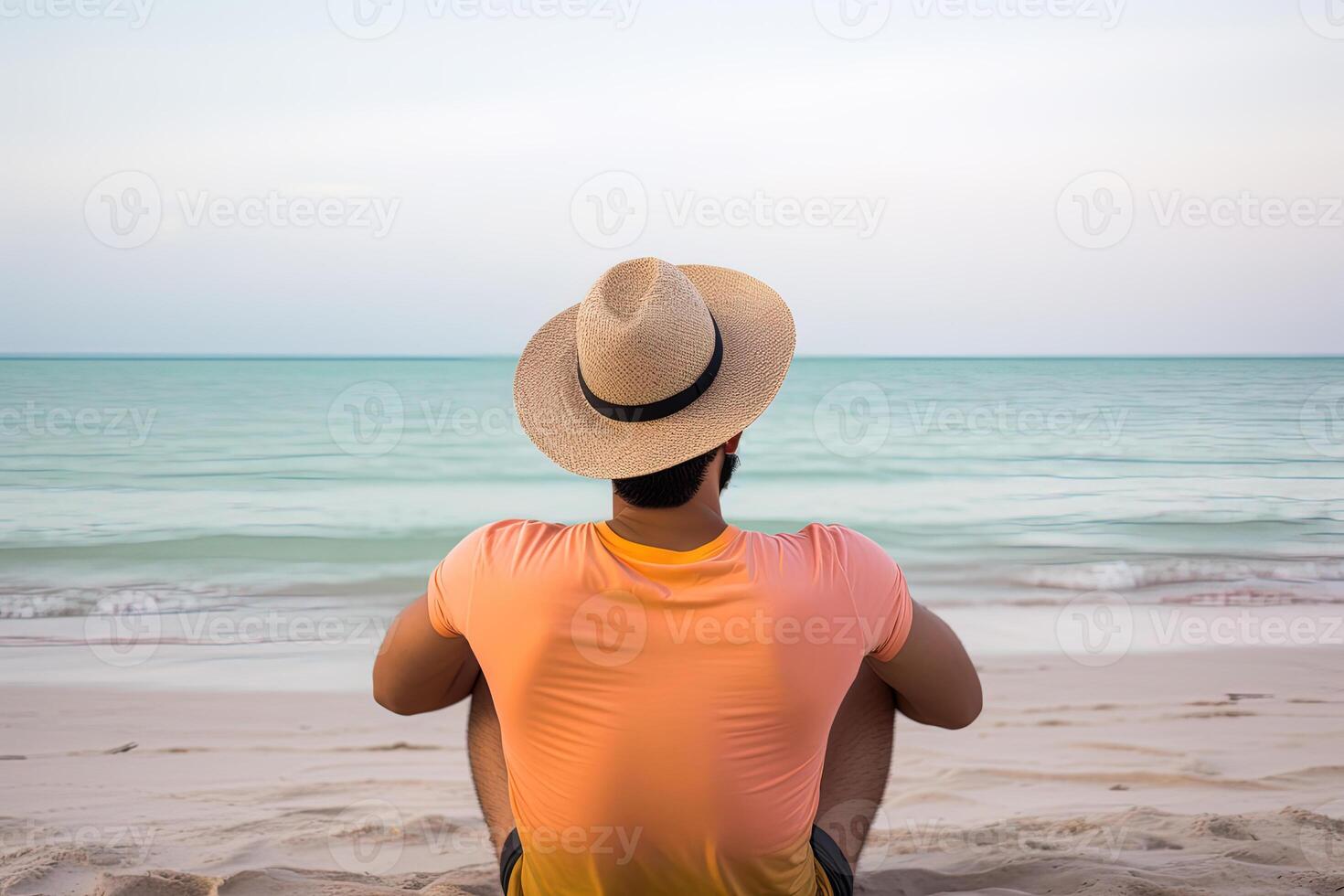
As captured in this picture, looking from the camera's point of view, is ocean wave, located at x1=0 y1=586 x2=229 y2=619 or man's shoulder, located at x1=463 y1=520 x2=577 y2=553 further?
ocean wave, located at x1=0 y1=586 x2=229 y2=619

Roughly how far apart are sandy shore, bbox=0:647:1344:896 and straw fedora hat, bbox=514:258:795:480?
5.00 feet

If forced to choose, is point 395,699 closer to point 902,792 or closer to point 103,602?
point 902,792

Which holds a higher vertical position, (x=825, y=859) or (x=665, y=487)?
(x=665, y=487)

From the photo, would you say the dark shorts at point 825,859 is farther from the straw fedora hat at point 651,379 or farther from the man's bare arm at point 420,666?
the straw fedora hat at point 651,379

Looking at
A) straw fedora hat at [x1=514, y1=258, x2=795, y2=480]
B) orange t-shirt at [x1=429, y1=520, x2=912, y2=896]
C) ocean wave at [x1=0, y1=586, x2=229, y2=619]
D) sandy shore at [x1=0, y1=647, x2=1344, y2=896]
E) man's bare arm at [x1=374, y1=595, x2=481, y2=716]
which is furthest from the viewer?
ocean wave at [x1=0, y1=586, x2=229, y2=619]

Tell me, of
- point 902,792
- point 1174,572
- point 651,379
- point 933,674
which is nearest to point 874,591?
point 933,674

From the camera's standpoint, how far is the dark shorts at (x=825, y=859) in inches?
77.3

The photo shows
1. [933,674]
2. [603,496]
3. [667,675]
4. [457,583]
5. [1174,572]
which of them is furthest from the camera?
[603,496]

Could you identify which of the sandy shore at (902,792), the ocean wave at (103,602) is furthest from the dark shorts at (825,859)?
the ocean wave at (103,602)

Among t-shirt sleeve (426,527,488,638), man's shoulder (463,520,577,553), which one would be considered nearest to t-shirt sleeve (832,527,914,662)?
man's shoulder (463,520,577,553)

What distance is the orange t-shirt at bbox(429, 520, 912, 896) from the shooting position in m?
1.61

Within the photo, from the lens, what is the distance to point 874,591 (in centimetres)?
171

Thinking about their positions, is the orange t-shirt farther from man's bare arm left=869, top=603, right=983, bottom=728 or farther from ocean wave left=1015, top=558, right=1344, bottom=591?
ocean wave left=1015, top=558, right=1344, bottom=591

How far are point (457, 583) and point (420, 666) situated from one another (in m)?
0.27
